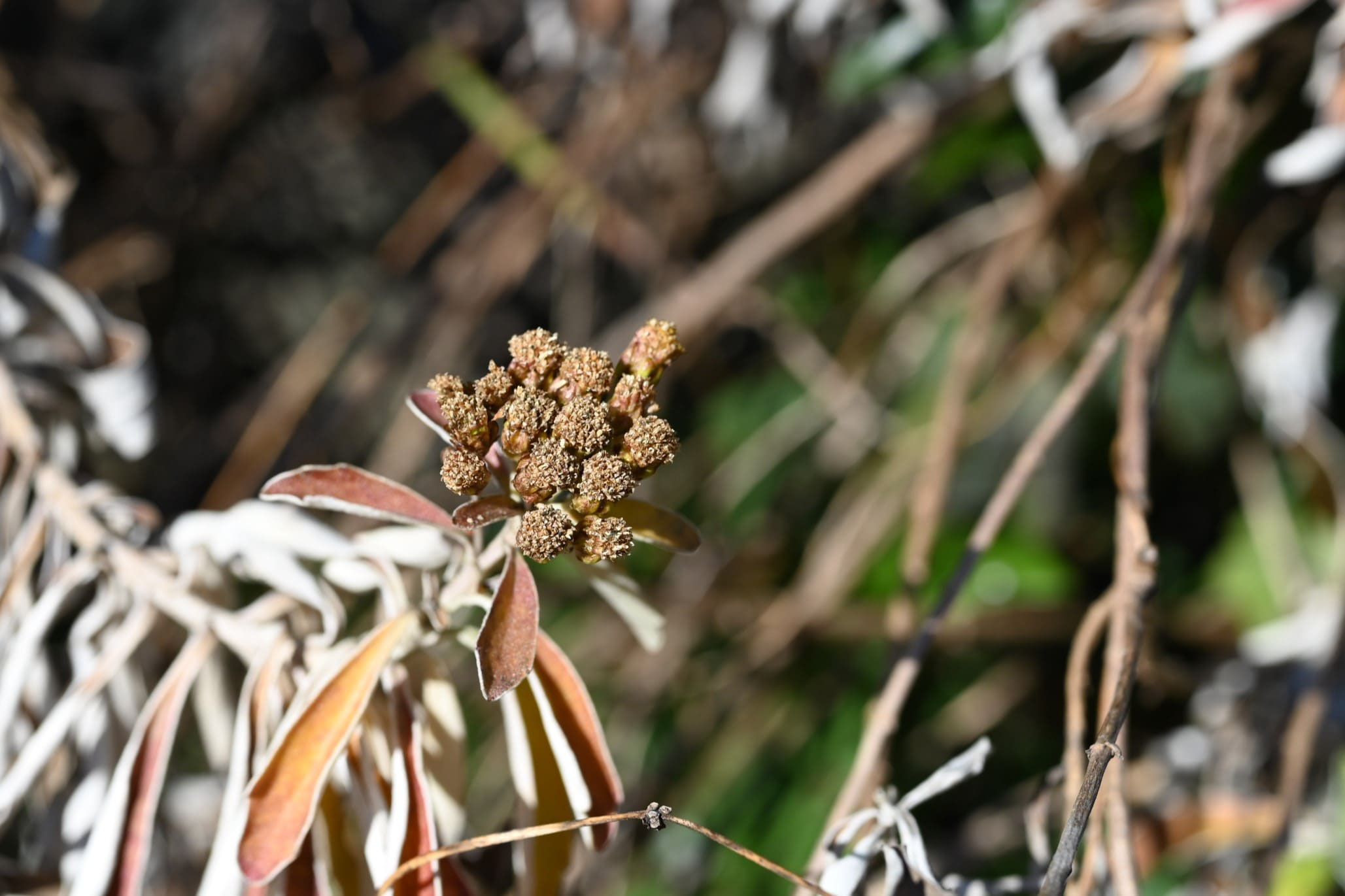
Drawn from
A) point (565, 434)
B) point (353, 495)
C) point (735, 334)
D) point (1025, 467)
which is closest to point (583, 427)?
point (565, 434)

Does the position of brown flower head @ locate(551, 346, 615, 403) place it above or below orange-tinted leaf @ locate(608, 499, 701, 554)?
above

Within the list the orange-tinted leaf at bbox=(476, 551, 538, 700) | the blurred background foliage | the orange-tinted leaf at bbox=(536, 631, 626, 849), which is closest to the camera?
the orange-tinted leaf at bbox=(476, 551, 538, 700)

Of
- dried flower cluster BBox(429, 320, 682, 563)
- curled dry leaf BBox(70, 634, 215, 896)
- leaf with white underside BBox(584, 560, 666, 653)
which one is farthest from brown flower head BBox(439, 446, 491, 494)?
curled dry leaf BBox(70, 634, 215, 896)

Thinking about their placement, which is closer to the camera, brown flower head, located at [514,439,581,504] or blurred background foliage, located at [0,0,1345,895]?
brown flower head, located at [514,439,581,504]

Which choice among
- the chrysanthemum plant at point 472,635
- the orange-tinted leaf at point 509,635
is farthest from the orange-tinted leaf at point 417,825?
the orange-tinted leaf at point 509,635

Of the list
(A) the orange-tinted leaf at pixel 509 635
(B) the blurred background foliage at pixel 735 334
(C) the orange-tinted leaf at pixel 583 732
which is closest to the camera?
(A) the orange-tinted leaf at pixel 509 635

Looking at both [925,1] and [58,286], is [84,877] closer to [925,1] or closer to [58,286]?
[58,286]

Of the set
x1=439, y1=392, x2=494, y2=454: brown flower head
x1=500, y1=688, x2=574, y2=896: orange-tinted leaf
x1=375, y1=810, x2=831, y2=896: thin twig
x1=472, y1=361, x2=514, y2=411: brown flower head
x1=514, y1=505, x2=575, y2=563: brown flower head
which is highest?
x1=472, y1=361, x2=514, y2=411: brown flower head

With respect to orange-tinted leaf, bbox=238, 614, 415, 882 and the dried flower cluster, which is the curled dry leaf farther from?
the dried flower cluster

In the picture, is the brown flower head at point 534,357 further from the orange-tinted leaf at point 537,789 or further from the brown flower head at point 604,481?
the orange-tinted leaf at point 537,789
